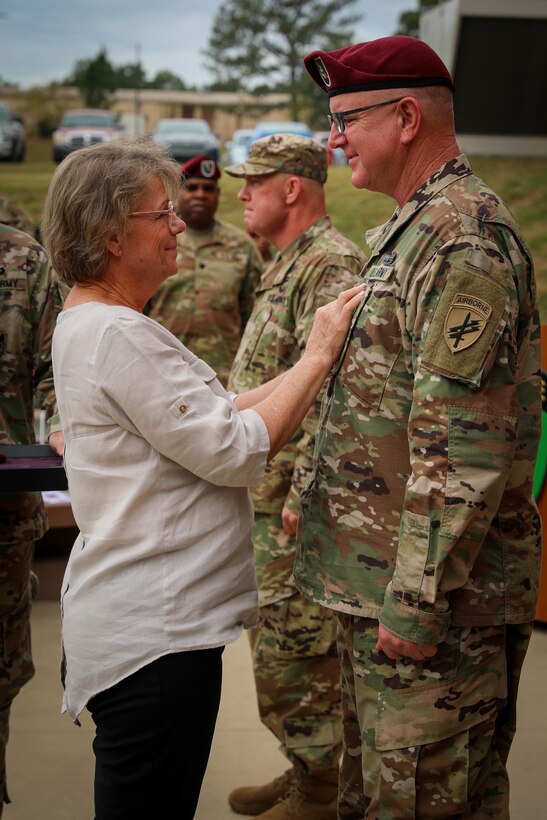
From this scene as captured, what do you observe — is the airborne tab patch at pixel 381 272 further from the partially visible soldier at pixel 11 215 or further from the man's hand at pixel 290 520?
the partially visible soldier at pixel 11 215

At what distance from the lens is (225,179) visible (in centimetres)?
1119

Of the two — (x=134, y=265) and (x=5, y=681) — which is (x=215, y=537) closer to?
(x=134, y=265)

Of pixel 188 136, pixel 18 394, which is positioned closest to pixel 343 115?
pixel 18 394

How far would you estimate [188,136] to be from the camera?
12.6 meters

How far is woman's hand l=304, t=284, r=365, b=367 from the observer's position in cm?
188

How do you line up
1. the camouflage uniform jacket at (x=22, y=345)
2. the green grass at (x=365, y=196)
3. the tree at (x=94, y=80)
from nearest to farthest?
the camouflage uniform jacket at (x=22, y=345), the green grass at (x=365, y=196), the tree at (x=94, y=80)

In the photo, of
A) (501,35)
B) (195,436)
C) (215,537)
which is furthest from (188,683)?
(501,35)

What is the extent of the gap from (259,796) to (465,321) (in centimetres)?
193

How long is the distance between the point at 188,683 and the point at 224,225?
3598 millimetres

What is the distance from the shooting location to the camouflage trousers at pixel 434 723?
182 centimetres

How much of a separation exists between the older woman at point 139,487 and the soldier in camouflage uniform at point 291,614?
110 centimetres

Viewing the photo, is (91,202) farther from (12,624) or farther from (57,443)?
(12,624)

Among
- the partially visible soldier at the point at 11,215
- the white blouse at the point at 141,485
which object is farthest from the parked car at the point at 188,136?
the white blouse at the point at 141,485

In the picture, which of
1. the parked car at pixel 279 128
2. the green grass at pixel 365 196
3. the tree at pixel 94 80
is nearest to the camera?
the green grass at pixel 365 196
